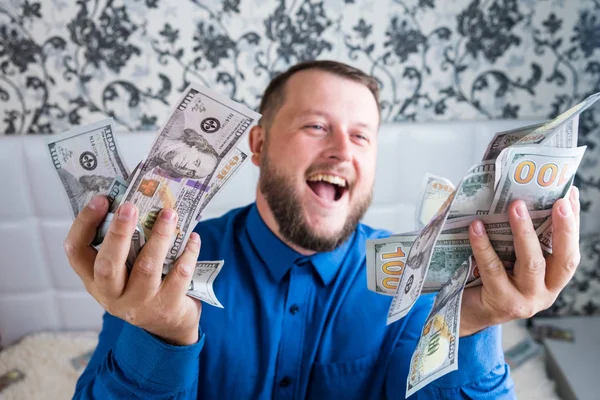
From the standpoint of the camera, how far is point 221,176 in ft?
2.98

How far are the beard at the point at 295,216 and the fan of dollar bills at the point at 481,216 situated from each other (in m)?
0.33

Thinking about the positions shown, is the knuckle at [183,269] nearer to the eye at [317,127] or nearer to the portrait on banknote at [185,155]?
the portrait on banknote at [185,155]

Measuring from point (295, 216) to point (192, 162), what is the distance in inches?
14.5

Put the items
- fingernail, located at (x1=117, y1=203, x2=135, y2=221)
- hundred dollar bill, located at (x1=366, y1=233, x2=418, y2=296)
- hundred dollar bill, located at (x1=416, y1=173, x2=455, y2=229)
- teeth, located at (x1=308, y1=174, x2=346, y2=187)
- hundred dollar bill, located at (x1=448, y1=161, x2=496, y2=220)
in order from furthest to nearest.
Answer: teeth, located at (x1=308, y1=174, x2=346, y2=187), hundred dollar bill, located at (x1=416, y1=173, x2=455, y2=229), hundred dollar bill, located at (x1=366, y1=233, x2=418, y2=296), hundred dollar bill, located at (x1=448, y1=161, x2=496, y2=220), fingernail, located at (x1=117, y1=203, x2=135, y2=221)

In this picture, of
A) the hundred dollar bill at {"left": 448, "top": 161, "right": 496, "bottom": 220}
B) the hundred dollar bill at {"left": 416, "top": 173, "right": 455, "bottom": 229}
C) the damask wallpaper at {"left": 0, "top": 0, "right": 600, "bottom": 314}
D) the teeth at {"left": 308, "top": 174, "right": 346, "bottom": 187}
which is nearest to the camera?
the hundred dollar bill at {"left": 448, "top": 161, "right": 496, "bottom": 220}

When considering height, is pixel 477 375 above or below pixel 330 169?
below

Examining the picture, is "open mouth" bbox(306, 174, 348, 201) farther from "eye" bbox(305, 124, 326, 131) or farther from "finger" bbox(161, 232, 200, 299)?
"finger" bbox(161, 232, 200, 299)

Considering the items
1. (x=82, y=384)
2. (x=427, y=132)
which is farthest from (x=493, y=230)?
(x=427, y=132)

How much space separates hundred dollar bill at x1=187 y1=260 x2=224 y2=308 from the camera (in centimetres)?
85

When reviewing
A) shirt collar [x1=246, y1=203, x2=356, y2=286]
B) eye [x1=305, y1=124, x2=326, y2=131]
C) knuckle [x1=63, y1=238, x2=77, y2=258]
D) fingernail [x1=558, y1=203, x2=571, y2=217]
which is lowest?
shirt collar [x1=246, y1=203, x2=356, y2=286]

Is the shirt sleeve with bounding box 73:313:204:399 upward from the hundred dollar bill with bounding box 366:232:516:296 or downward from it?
downward

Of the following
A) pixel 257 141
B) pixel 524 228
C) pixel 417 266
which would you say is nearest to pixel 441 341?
pixel 417 266

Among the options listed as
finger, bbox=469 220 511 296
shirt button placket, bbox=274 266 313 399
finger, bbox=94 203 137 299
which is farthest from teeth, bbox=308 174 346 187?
finger, bbox=94 203 137 299

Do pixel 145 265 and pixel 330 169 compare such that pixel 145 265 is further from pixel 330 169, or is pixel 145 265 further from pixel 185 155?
pixel 330 169
